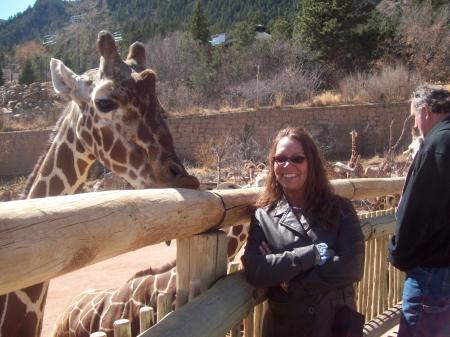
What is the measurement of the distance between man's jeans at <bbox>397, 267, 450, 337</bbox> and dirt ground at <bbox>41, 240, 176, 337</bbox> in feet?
16.5

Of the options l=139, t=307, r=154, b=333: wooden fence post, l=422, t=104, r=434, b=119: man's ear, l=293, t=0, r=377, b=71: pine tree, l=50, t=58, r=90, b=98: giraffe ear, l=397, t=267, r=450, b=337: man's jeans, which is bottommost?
l=397, t=267, r=450, b=337: man's jeans

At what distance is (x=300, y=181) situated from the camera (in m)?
2.31

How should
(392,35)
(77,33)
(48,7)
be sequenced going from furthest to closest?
(48,7) < (77,33) < (392,35)

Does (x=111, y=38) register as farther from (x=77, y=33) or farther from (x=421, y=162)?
(x=77, y=33)

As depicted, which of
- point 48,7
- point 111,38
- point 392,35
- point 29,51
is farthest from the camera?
point 48,7

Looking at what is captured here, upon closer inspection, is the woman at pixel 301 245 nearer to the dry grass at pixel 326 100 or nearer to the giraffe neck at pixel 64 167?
the giraffe neck at pixel 64 167

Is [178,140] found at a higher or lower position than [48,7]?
lower

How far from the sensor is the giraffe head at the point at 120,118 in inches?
116

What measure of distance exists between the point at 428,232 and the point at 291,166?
2.13 ft

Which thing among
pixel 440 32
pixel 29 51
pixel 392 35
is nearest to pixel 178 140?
pixel 392 35

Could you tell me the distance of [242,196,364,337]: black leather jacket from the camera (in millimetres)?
2072

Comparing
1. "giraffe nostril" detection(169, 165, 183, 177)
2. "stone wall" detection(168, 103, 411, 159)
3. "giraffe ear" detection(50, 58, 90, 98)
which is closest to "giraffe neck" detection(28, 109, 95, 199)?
"giraffe ear" detection(50, 58, 90, 98)

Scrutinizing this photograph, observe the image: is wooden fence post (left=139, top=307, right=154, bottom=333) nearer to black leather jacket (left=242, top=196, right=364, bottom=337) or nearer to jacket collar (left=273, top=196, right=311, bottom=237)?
black leather jacket (left=242, top=196, right=364, bottom=337)

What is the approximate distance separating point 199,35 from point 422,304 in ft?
122
